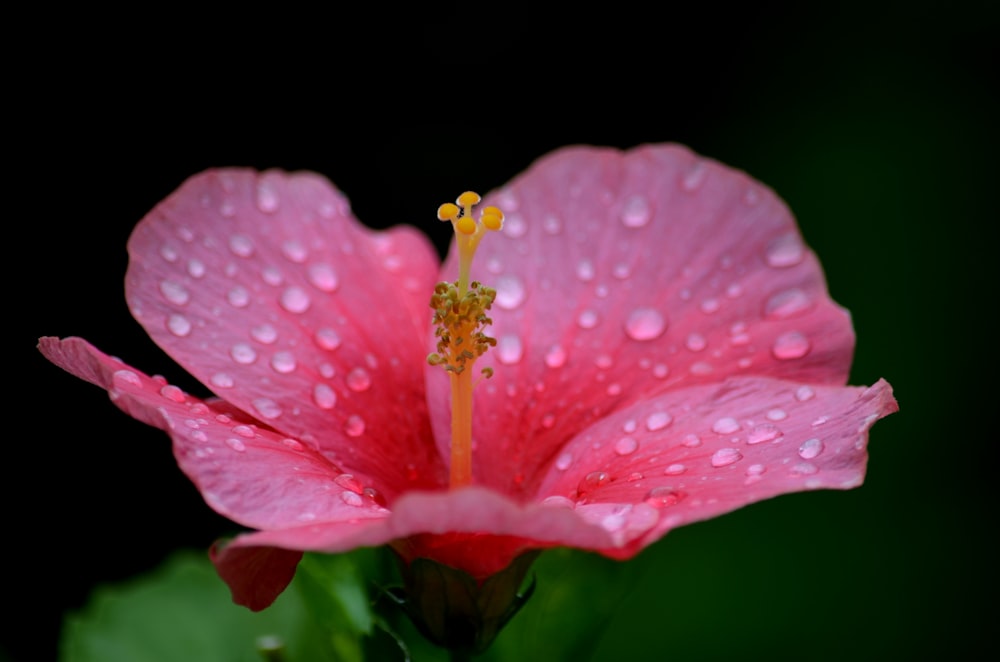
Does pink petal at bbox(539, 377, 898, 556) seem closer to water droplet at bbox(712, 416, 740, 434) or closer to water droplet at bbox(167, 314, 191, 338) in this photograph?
water droplet at bbox(712, 416, 740, 434)

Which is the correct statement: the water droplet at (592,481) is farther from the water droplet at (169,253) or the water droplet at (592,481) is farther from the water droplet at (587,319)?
the water droplet at (169,253)

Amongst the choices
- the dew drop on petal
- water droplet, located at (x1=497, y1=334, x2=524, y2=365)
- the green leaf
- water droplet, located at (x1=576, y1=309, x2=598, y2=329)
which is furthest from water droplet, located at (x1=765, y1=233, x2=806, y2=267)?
the green leaf

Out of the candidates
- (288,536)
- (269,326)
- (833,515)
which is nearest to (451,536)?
(288,536)

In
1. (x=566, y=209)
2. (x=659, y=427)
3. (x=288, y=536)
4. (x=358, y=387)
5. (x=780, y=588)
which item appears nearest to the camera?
(x=288, y=536)

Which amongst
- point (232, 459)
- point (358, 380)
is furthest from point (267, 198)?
point (232, 459)

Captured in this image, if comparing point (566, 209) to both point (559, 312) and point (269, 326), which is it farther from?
point (269, 326)

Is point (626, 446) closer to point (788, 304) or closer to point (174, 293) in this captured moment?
point (788, 304)
